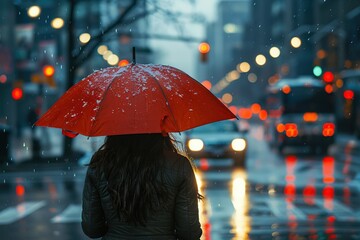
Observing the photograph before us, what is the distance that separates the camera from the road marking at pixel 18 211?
13398 millimetres

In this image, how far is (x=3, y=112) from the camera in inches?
1957

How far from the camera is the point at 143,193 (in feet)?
13.5

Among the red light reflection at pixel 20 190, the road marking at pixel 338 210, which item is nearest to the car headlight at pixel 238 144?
the red light reflection at pixel 20 190

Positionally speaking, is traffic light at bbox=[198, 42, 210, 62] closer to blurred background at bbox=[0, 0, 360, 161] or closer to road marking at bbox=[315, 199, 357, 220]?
blurred background at bbox=[0, 0, 360, 161]

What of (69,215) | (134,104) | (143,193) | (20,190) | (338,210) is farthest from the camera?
(20,190)

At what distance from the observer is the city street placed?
11.6 metres

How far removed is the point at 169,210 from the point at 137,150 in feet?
1.14

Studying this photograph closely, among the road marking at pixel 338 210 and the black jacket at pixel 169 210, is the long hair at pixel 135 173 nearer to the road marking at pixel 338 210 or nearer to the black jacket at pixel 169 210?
the black jacket at pixel 169 210

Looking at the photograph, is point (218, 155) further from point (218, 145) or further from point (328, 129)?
point (328, 129)

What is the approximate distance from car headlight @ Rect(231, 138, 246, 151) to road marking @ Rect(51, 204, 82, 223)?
10.5 m

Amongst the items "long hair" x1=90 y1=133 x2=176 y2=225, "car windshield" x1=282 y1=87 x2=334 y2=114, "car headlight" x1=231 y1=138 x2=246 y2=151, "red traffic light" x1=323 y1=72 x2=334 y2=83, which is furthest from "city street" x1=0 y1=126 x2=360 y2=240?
"car windshield" x1=282 y1=87 x2=334 y2=114

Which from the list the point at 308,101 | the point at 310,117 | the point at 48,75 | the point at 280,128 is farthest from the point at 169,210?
the point at 308,101

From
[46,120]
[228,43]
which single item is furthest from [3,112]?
[228,43]

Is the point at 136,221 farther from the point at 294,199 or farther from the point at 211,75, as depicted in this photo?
the point at 211,75
